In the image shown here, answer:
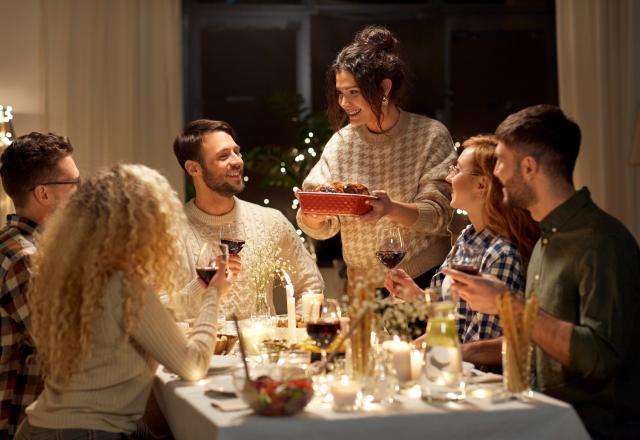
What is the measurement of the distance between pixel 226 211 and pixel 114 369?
6.03 feet

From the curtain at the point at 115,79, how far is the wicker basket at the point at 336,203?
2.56m

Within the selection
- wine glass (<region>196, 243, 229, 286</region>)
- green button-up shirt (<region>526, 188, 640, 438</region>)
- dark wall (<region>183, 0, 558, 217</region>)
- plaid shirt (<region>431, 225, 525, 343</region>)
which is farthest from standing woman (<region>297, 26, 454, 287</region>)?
dark wall (<region>183, 0, 558, 217</region>)

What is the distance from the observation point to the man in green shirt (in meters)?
2.52

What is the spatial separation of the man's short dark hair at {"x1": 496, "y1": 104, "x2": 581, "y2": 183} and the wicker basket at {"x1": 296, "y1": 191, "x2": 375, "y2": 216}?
1.09m

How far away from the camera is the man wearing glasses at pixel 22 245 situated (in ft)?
10.3

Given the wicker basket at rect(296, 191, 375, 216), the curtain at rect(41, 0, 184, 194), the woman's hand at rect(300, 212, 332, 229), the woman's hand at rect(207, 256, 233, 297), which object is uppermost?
the curtain at rect(41, 0, 184, 194)

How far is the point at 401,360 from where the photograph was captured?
8.29 ft

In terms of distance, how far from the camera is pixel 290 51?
22.5 ft

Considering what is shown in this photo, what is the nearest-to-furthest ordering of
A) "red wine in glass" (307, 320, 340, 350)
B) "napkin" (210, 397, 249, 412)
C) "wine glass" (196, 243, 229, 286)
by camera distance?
"napkin" (210, 397, 249, 412), "red wine in glass" (307, 320, 340, 350), "wine glass" (196, 243, 229, 286)

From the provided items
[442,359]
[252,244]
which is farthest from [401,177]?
[442,359]

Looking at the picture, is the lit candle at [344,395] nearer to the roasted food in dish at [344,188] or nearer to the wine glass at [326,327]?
the wine glass at [326,327]

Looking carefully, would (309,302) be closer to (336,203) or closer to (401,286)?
(401,286)

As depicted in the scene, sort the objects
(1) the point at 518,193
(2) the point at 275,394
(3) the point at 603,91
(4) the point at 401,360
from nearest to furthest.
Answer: (2) the point at 275,394 < (4) the point at 401,360 < (1) the point at 518,193 < (3) the point at 603,91

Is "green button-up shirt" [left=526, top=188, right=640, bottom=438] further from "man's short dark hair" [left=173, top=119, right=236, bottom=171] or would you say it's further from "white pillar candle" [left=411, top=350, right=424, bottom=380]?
"man's short dark hair" [left=173, top=119, right=236, bottom=171]
